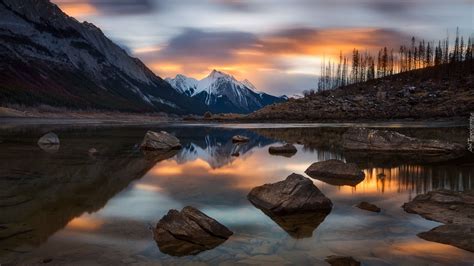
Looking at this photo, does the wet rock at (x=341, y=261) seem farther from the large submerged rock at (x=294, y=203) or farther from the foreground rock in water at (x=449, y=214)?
the foreground rock in water at (x=449, y=214)

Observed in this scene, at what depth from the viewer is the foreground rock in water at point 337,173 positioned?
20.2 m

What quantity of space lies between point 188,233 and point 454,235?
6.93 m

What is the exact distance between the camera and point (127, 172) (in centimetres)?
2238

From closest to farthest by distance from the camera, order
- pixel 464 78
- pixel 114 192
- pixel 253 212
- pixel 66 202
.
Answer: pixel 253 212 < pixel 66 202 < pixel 114 192 < pixel 464 78

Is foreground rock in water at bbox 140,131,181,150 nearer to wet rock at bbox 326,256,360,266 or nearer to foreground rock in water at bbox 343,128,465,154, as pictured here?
foreground rock in water at bbox 343,128,465,154

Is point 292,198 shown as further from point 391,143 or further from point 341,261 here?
point 391,143

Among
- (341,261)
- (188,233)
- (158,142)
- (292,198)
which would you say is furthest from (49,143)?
(341,261)

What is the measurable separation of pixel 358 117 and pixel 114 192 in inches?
3998

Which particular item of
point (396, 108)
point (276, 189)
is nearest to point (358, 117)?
point (396, 108)

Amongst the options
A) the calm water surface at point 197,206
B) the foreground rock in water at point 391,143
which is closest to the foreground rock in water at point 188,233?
the calm water surface at point 197,206

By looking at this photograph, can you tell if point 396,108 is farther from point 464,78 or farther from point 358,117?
point 464,78

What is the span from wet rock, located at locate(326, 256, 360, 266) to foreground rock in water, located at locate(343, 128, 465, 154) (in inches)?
987

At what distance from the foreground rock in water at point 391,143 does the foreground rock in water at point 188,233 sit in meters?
25.2

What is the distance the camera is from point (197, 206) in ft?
49.3
